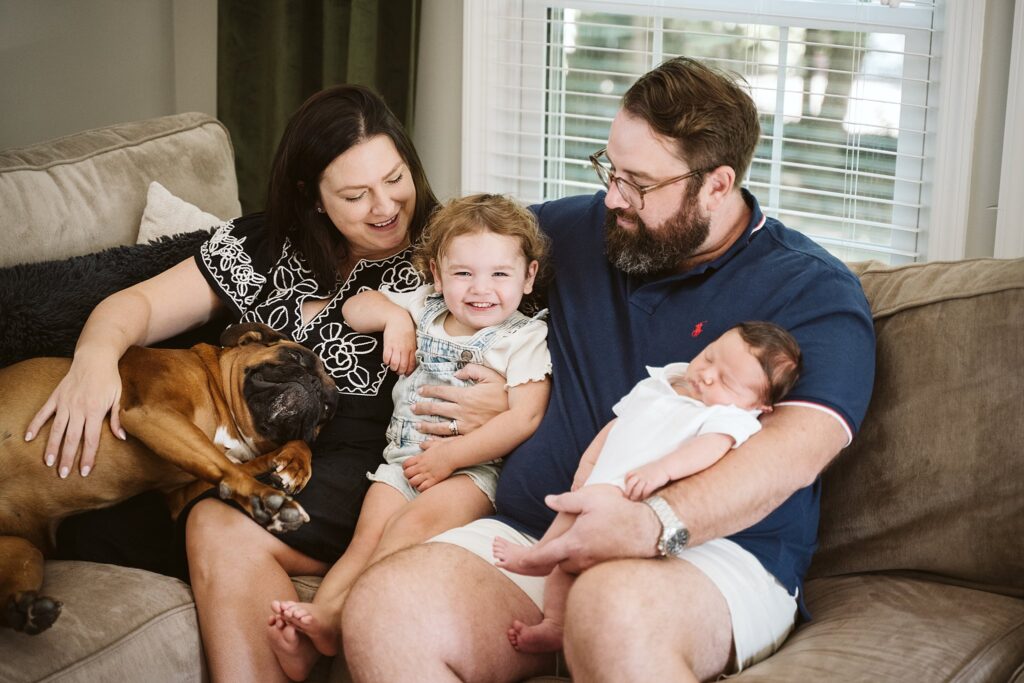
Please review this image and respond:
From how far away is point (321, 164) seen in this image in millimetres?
2047

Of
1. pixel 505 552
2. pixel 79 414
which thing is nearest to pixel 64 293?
pixel 79 414

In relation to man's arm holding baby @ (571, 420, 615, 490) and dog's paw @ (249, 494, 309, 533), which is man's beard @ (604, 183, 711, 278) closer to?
man's arm holding baby @ (571, 420, 615, 490)

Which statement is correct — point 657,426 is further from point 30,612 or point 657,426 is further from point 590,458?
point 30,612

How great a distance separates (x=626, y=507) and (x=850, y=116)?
167 centimetres

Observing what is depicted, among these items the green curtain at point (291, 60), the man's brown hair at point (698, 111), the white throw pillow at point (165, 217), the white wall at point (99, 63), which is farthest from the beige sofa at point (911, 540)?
the white wall at point (99, 63)

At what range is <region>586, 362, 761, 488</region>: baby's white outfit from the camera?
1.48 metres

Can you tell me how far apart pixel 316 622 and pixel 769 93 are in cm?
195

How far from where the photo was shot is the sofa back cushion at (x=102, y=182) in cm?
218

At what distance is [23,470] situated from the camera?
72.2 inches

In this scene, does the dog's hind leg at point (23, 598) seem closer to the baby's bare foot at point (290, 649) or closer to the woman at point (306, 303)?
the woman at point (306, 303)

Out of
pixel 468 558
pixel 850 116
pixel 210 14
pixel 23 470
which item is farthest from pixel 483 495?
pixel 210 14

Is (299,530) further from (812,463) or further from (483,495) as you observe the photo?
(812,463)

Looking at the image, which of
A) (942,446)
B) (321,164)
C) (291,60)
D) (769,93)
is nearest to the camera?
(942,446)

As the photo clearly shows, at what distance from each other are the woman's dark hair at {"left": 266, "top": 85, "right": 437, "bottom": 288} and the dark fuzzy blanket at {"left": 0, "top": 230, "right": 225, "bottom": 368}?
28 centimetres
